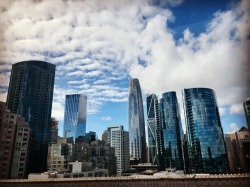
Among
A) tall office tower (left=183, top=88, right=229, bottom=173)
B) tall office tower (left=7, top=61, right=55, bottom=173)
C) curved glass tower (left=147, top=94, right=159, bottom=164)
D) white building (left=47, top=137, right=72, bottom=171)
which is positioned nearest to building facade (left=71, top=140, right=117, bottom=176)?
white building (left=47, top=137, right=72, bottom=171)

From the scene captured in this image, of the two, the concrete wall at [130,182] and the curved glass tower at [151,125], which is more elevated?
the curved glass tower at [151,125]

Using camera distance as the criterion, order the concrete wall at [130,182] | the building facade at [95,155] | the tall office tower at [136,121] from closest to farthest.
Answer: the concrete wall at [130,182] < the building facade at [95,155] < the tall office tower at [136,121]

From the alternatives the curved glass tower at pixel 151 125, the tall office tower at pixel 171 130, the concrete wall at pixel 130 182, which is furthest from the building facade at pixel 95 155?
the curved glass tower at pixel 151 125

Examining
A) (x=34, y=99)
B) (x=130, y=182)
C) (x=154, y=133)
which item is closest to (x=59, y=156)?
(x=34, y=99)

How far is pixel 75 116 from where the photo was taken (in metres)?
80.1

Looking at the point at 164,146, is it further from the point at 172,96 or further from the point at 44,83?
the point at 44,83

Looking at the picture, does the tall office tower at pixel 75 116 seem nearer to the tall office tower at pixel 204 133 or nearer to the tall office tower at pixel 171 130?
the tall office tower at pixel 171 130

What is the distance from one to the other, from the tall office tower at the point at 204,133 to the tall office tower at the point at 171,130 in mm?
7567

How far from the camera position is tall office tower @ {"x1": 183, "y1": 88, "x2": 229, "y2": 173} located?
106 feet

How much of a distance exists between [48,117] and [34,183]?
39.5 meters

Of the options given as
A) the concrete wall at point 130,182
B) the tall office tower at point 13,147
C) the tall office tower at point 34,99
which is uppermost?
the tall office tower at point 34,99

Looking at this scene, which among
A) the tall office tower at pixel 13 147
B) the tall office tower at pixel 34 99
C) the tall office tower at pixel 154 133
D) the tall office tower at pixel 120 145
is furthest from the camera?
the tall office tower at pixel 154 133

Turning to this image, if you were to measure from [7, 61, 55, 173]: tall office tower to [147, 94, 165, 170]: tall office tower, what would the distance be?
25.3m

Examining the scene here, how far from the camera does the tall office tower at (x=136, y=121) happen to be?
8331cm
